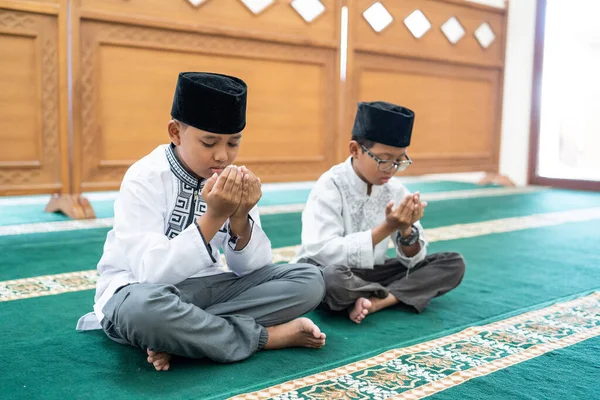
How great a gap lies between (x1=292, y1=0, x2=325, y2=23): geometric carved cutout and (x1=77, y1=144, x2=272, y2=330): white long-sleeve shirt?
2776 millimetres

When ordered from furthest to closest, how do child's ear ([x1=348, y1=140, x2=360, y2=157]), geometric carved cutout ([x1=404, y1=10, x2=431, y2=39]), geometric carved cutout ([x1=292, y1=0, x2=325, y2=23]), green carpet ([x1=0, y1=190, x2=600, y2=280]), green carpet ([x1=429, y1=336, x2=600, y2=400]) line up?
1. geometric carved cutout ([x1=404, y1=10, x2=431, y2=39])
2. geometric carved cutout ([x1=292, y1=0, x2=325, y2=23])
3. green carpet ([x1=0, y1=190, x2=600, y2=280])
4. child's ear ([x1=348, y1=140, x2=360, y2=157])
5. green carpet ([x1=429, y1=336, x2=600, y2=400])

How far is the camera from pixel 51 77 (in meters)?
3.29

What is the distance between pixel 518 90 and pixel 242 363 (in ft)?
16.1

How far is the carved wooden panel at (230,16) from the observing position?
3.43 metres

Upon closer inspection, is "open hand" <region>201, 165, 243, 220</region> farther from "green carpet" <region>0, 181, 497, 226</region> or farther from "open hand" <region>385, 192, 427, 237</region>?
"green carpet" <region>0, 181, 497, 226</region>

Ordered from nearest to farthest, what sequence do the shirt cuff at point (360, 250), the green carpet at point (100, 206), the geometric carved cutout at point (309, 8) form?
1. the shirt cuff at point (360, 250)
2. the green carpet at point (100, 206)
3. the geometric carved cutout at point (309, 8)

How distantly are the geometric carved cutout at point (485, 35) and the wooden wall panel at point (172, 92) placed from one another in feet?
5.19

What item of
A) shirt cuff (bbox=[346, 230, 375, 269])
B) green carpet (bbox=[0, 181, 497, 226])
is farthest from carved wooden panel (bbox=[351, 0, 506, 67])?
shirt cuff (bbox=[346, 230, 375, 269])

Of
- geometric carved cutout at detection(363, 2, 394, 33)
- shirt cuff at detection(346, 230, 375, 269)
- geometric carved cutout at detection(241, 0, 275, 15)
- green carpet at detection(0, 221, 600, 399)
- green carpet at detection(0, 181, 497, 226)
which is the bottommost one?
green carpet at detection(0, 221, 600, 399)

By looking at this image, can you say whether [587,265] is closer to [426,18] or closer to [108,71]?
[108,71]

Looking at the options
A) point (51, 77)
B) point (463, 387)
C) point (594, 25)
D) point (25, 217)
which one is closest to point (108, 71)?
point (51, 77)

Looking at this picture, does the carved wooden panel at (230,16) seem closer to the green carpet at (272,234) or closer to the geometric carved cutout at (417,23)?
the geometric carved cutout at (417,23)

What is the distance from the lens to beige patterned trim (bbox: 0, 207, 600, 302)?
78.7 inches

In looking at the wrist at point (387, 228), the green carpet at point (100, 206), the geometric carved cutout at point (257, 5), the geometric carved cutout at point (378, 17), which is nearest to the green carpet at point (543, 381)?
the wrist at point (387, 228)
